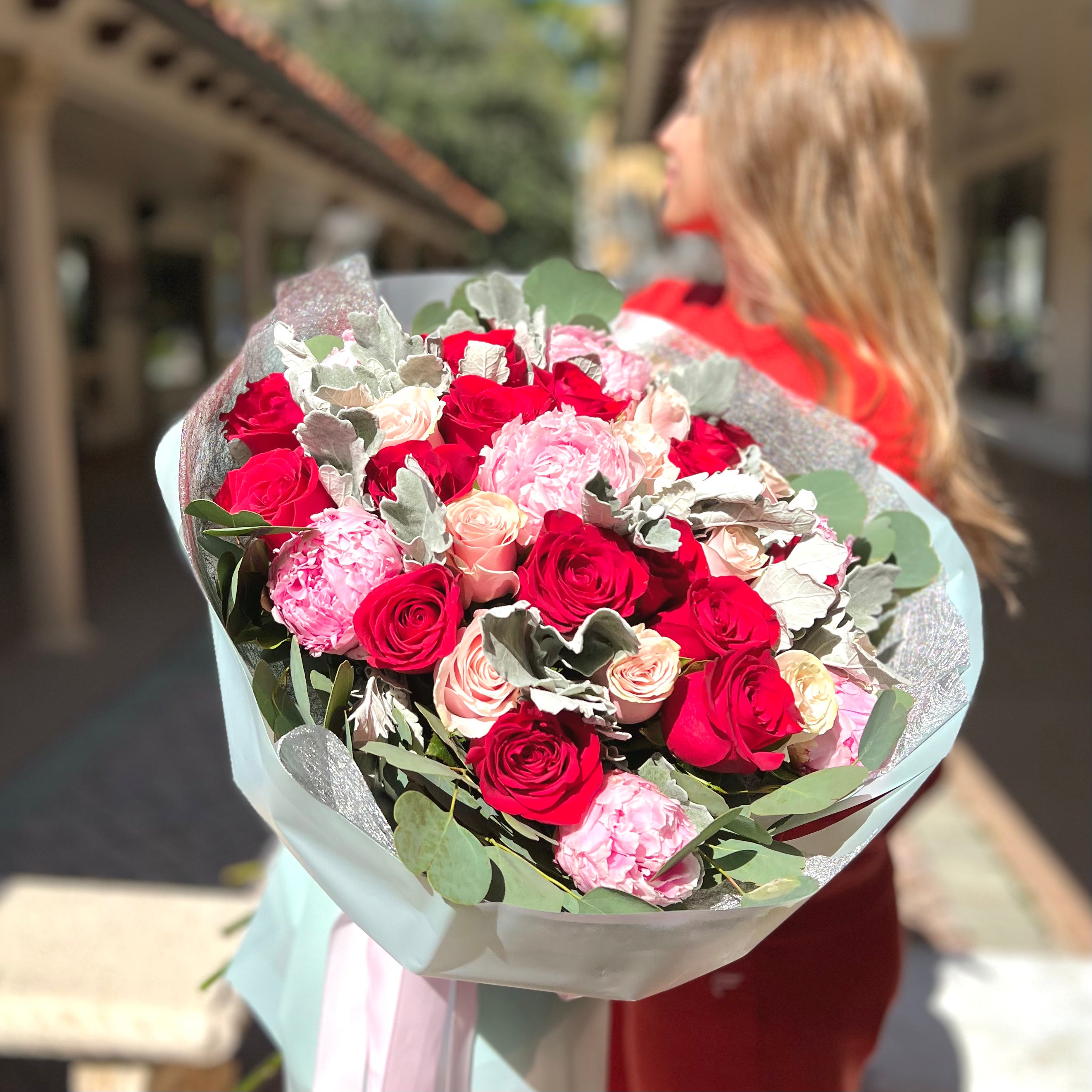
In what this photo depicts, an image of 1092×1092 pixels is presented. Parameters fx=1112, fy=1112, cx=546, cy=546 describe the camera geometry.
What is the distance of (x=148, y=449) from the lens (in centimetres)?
1342

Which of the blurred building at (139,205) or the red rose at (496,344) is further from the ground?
the red rose at (496,344)

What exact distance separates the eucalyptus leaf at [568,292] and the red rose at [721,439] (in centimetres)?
19

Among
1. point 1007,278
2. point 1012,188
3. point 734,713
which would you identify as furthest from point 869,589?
point 1007,278

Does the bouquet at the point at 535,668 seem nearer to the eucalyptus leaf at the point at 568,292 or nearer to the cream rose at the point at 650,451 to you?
the cream rose at the point at 650,451

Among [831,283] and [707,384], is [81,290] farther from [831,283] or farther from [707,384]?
[707,384]

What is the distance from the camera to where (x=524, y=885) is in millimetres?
900

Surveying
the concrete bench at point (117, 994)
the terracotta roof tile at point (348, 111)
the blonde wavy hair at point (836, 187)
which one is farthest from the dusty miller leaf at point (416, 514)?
the terracotta roof tile at point (348, 111)

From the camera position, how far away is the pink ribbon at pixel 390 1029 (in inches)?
44.1

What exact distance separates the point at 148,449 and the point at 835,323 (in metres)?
12.9

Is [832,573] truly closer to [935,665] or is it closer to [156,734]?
[935,665]

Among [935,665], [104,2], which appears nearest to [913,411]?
[935,665]

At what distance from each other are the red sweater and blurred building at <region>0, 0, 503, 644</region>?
4.14 m

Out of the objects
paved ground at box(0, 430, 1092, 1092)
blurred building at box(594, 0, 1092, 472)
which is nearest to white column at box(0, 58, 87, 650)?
paved ground at box(0, 430, 1092, 1092)

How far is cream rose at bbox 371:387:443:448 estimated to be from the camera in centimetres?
102
